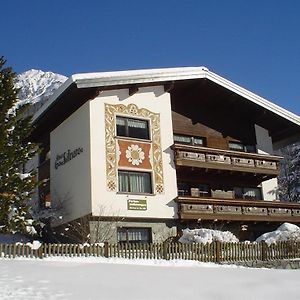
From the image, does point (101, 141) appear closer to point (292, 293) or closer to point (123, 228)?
point (123, 228)

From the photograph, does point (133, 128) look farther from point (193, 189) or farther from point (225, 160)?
point (225, 160)

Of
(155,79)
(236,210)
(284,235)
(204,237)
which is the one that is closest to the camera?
(204,237)

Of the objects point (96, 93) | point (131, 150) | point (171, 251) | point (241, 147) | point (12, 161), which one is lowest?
point (171, 251)

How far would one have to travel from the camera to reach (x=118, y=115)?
25.2 meters

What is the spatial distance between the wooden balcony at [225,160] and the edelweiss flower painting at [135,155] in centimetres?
190

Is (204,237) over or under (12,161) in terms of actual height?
under

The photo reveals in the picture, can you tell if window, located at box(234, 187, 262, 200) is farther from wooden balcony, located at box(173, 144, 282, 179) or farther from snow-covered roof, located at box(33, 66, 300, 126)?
snow-covered roof, located at box(33, 66, 300, 126)

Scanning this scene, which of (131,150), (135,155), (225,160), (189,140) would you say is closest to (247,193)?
(225,160)

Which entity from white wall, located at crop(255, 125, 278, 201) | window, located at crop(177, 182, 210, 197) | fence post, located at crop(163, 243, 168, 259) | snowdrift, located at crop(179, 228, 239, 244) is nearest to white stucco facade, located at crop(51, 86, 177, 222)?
window, located at crop(177, 182, 210, 197)

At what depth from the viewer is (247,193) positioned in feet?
98.3

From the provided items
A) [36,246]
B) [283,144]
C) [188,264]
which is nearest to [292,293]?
[188,264]

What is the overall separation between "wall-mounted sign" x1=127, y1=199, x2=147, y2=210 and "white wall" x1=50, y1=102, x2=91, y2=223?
6.53 ft

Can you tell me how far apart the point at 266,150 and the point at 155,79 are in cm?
965

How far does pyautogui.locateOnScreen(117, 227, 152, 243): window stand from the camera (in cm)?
2392
